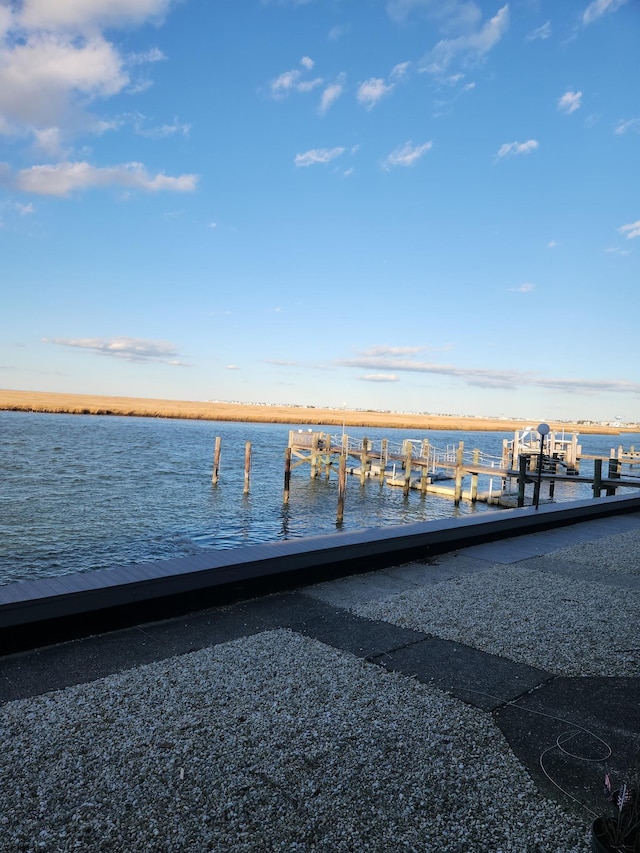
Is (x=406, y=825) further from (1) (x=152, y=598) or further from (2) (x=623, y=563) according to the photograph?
(2) (x=623, y=563)

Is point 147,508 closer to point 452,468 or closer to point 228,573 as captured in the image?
point 452,468

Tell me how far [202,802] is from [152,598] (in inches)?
90.9

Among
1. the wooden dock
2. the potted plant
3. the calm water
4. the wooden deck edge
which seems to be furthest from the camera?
the wooden dock

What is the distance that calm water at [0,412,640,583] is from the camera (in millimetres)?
14117

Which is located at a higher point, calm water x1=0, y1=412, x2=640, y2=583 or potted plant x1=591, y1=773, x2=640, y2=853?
potted plant x1=591, y1=773, x2=640, y2=853

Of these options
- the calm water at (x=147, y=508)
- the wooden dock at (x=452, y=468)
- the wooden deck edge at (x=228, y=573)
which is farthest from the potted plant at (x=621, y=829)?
the wooden dock at (x=452, y=468)

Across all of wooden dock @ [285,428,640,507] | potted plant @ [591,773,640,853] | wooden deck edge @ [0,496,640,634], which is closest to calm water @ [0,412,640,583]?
wooden dock @ [285,428,640,507]

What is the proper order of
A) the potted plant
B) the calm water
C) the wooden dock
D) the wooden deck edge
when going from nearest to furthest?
the potted plant
the wooden deck edge
the calm water
the wooden dock

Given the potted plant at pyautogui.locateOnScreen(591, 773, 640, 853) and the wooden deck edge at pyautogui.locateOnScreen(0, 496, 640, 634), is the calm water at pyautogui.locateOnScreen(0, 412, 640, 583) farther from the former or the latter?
the potted plant at pyautogui.locateOnScreen(591, 773, 640, 853)

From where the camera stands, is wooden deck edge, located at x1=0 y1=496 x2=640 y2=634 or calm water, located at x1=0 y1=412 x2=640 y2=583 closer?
wooden deck edge, located at x1=0 y1=496 x2=640 y2=634

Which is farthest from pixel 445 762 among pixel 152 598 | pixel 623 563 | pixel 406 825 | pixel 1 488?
pixel 1 488

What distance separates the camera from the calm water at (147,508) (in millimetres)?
14117

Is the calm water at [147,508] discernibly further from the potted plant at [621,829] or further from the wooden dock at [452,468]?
the potted plant at [621,829]

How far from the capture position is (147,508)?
2003 centimetres
